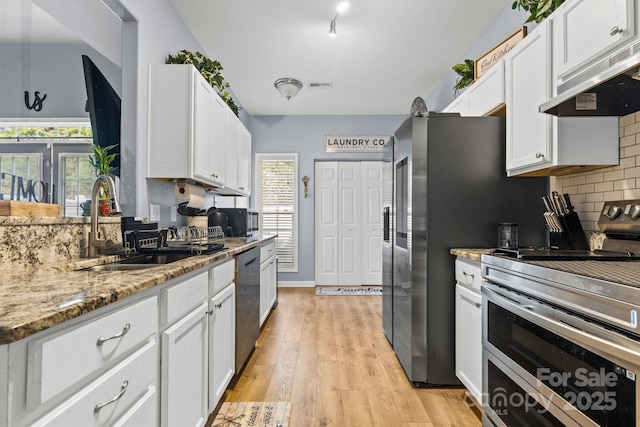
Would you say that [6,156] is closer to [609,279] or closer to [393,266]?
[609,279]

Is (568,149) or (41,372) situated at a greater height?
(568,149)

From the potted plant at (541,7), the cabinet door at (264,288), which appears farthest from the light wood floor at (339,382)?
the potted plant at (541,7)

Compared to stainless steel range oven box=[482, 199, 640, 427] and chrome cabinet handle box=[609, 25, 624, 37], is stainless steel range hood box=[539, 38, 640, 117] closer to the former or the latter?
chrome cabinet handle box=[609, 25, 624, 37]

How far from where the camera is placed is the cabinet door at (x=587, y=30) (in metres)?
1.39

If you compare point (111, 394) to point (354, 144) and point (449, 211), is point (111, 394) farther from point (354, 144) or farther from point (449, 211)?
point (354, 144)

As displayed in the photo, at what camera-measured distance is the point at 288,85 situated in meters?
4.18

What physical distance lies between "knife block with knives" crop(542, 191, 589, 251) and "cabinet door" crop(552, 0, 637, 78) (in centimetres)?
68

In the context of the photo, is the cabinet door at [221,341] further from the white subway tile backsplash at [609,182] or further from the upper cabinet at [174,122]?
the white subway tile backsplash at [609,182]

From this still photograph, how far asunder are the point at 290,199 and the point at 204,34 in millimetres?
2848

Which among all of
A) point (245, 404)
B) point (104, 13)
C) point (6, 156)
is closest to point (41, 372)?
point (6, 156)

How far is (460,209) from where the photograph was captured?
90.4 inches

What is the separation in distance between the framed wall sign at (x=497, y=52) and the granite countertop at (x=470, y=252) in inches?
57.2

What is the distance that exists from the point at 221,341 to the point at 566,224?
6.64 ft

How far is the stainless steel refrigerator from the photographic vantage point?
7.45 ft
